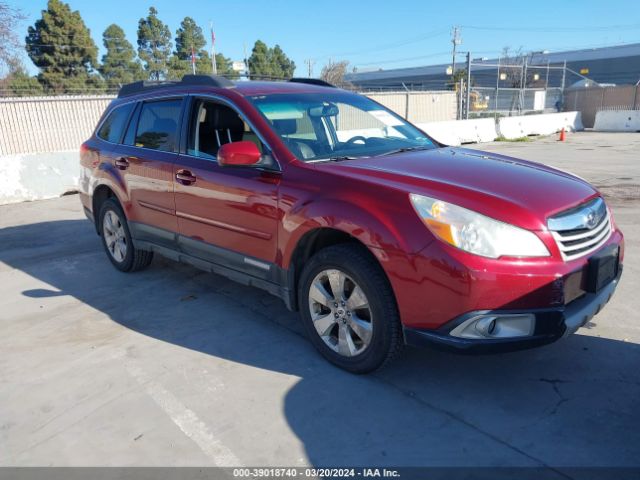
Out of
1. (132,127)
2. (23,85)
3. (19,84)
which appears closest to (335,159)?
(132,127)

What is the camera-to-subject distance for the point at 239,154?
→ 3.46m

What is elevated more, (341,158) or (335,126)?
(335,126)

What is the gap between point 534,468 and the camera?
2441mm

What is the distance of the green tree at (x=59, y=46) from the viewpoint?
42.8 metres

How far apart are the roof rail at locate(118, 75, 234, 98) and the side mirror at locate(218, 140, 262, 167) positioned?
37.5 inches

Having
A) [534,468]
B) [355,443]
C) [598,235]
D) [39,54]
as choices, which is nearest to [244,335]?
[355,443]

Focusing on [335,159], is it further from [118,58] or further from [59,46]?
[118,58]

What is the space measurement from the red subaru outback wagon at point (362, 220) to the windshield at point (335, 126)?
2 centimetres

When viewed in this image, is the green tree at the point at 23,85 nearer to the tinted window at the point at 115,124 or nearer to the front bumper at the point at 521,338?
the tinted window at the point at 115,124

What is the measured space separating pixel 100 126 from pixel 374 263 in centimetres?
407

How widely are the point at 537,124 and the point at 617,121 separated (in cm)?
436

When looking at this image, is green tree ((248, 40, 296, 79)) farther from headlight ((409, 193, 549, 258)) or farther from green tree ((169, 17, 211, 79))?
headlight ((409, 193, 549, 258))

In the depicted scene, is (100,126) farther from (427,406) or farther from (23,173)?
(23,173)

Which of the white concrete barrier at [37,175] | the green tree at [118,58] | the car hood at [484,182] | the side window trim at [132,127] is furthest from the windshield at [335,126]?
the green tree at [118,58]
